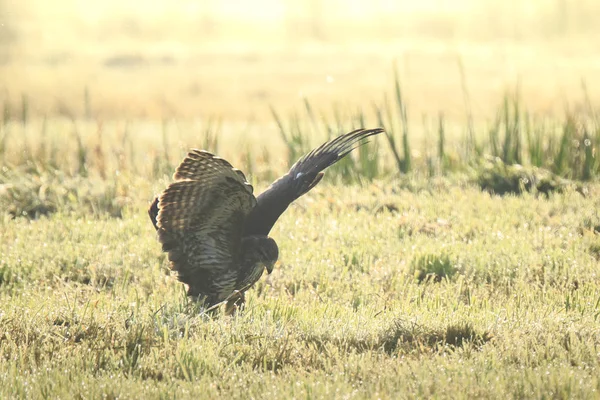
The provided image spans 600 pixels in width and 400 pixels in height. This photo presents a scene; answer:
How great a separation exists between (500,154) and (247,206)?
5970 millimetres

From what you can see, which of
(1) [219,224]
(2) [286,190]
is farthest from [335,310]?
(1) [219,224]

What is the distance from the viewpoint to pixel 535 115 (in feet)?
37.1

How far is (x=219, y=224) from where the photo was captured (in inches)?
230

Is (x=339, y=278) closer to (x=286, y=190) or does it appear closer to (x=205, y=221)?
(x=286, y=190)

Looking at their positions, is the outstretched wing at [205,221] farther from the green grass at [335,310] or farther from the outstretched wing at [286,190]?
the green grass at [335,310]

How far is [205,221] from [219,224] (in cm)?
10

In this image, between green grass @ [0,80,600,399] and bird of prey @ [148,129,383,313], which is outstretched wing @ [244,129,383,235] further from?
green grass @ [0,80,600,399]

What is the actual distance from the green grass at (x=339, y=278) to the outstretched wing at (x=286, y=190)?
0.58 m

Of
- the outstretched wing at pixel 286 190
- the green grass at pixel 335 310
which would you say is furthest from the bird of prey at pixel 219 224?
the green grass at pixel 335 310

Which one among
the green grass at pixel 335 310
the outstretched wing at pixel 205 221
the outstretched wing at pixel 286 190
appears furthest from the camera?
the outstretched wing at pixel 286 190

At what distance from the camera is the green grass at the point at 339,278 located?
494 cm

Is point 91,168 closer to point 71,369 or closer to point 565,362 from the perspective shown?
point 71,369

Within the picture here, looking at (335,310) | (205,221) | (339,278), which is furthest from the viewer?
(339,278)

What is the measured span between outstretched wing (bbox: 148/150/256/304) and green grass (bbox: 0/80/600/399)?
27cm
